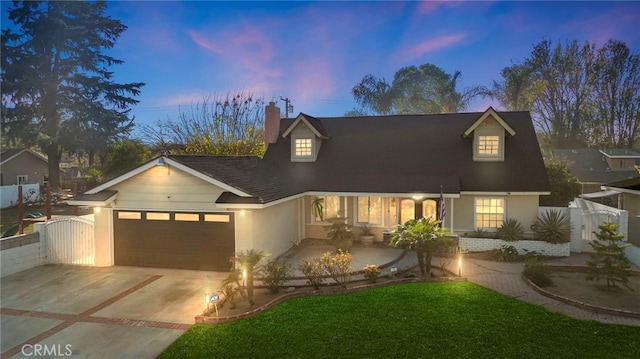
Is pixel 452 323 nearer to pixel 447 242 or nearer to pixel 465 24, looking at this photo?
pixel 447 242

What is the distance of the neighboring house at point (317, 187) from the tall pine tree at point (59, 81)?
3031cm

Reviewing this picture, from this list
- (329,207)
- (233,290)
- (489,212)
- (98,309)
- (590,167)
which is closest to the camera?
(98,309)

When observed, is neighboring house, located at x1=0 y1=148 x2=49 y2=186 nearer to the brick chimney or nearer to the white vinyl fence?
the white vinyl fence

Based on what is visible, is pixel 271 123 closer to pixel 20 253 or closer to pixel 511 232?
pixel 20 253

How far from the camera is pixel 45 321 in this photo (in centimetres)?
938

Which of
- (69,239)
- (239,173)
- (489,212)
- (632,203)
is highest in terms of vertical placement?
(239,173)

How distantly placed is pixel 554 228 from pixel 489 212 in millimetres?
2650

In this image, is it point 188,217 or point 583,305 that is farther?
point 188,217

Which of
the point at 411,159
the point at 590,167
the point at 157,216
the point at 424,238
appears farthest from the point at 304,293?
the point at 590,167

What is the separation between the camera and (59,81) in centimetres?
4078

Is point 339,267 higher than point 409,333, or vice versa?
point 339,267

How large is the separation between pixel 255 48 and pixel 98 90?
2565 centimetres

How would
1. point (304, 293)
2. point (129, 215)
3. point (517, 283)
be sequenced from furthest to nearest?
point (129, 215)
point (517, 283)
point (304, 293)

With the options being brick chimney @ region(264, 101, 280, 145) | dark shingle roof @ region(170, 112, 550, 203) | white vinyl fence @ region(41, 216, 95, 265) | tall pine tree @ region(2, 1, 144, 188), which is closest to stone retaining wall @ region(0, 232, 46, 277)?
white vinyl fence @ region(41, 216, 95, 265)
